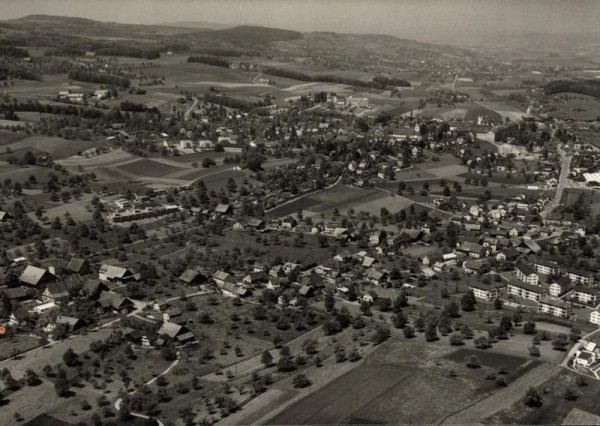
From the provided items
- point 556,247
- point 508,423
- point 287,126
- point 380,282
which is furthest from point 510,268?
point 287,126

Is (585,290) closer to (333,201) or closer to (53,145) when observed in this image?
(333,201)

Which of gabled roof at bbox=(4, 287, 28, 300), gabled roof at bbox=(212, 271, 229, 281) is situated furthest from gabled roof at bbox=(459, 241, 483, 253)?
gabled roof at bbox=(4, 287, 28, 300)

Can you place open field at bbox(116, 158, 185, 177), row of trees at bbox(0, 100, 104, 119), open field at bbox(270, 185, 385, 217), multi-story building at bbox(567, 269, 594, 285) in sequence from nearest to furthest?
multi-story building at bbox(567, 269, 594, 285) → open field at bbox(270, 185, 385, 217) → open field at bbox(116, 158, 185, 177) → row of trees at bbox(0, 100, 104, 119)

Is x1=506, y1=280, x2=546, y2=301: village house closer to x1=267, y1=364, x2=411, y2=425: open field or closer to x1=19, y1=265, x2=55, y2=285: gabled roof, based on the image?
x1=267, y1=364, x2=411, y2=425: open field

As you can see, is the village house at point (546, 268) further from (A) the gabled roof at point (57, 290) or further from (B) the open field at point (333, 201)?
(A) the gabled roof at point (57, 290)

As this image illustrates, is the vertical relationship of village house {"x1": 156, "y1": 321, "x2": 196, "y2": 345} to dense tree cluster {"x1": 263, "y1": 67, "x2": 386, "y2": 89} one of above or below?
below

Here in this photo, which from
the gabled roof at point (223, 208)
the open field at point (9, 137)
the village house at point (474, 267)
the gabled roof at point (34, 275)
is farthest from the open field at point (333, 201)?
the open field at point (9, 137)

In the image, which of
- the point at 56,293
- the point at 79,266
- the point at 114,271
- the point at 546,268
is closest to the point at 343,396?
the point at 56,293
